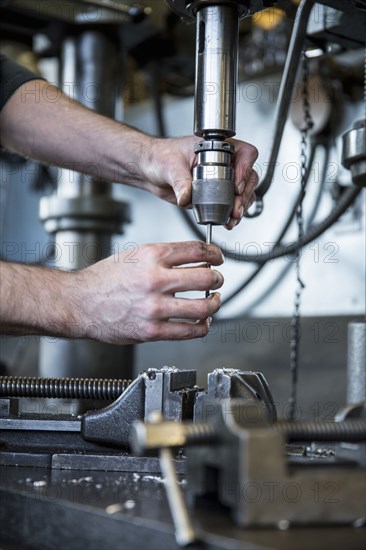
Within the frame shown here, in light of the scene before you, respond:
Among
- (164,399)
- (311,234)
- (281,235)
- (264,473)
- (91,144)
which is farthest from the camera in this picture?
(281,235)

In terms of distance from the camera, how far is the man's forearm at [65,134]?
129 cm

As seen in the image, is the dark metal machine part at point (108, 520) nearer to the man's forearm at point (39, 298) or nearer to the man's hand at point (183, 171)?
the man's forearm at point (39, 298)

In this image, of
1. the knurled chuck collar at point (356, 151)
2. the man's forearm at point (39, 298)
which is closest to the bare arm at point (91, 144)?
the knurled chuck collar at point (356, 151)

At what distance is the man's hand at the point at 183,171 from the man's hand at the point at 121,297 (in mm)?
146

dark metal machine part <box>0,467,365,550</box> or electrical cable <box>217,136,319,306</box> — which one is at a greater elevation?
electrical cable <box>217,136,319,306</box>

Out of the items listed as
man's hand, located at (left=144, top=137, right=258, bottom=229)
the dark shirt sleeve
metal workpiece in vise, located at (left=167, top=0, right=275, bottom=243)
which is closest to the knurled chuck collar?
man's hand, located at (left=144, top=137, right=258, bottom=229)

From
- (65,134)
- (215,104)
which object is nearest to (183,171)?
(215,104)

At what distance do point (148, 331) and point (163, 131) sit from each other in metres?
1.14

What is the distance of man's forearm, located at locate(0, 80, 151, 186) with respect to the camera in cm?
129

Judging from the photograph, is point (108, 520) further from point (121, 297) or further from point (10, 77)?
point (10, 77)

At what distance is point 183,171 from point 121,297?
0.31 metres

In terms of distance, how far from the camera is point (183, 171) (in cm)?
109

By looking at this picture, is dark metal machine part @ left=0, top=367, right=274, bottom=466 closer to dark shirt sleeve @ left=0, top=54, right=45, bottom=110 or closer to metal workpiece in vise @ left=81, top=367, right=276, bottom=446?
metal workpiece in vise @ left=81, top=367, right=276, bottom=446

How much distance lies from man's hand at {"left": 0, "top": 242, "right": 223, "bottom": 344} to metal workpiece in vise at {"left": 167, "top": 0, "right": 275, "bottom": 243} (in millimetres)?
63
